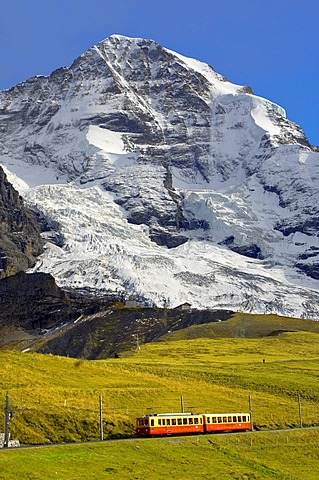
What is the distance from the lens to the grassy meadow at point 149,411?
6019 cm

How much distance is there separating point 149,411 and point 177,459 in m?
19.3

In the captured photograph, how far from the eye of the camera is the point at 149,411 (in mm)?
83062

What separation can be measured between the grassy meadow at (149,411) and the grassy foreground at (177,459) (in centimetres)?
8

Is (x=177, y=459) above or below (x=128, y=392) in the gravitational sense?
below

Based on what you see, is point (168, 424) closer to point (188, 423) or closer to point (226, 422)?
point (188, 423)

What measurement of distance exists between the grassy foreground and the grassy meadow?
79 mm

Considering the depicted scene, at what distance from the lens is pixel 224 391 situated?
10262 cm

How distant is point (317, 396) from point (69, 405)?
1584 inches

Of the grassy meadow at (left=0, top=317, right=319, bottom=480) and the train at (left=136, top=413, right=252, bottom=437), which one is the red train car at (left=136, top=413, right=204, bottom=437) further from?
the grassy meadow at (left=0, top=317, right=319, bottom=480)

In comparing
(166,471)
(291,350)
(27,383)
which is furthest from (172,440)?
(291,350)

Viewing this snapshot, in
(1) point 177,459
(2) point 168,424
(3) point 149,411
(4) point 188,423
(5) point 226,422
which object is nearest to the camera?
(1) point 177,459

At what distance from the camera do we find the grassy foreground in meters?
55.7

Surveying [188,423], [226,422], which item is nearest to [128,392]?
[226,422]

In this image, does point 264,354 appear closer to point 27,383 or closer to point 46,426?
point 27,383
